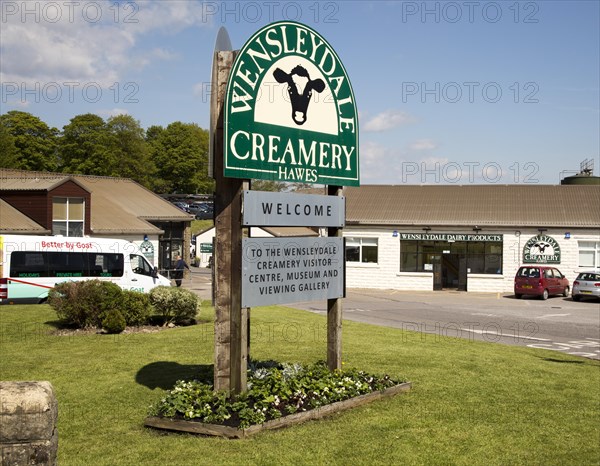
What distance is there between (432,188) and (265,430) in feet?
141

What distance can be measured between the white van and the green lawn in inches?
338

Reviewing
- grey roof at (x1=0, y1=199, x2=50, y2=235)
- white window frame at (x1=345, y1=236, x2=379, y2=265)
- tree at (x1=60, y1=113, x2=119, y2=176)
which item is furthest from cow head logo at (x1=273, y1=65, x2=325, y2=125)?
tree at (x1=60, y1=113, x2=119, y2=176)

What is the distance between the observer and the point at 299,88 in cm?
941

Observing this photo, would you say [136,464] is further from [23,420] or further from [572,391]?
[572,391]

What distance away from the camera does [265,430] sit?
25.2 feet

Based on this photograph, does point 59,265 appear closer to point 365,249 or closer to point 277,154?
point 277,154

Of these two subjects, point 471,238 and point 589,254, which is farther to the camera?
point 471,238

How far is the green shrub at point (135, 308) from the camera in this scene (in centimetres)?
1641

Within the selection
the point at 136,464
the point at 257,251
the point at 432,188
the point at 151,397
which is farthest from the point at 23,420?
the point at 432,188

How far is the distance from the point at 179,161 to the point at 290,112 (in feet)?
294

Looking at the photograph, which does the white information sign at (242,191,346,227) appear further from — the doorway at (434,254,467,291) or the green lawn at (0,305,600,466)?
the doorway at (434,254,467,291)

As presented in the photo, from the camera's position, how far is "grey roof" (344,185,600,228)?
1684 inches


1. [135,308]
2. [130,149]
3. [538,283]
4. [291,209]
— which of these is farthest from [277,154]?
[130,149]

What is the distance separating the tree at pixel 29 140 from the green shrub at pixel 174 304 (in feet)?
207
